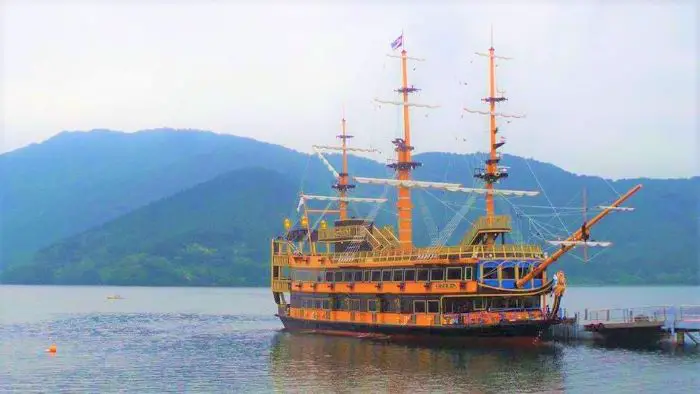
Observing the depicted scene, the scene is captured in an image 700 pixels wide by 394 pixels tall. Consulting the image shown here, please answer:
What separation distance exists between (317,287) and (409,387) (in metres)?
25.5

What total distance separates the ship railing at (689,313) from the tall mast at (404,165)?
21.0 m

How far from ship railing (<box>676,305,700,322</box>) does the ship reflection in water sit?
909 cm

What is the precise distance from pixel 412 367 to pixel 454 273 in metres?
9.19

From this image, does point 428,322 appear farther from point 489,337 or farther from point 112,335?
point 112,335

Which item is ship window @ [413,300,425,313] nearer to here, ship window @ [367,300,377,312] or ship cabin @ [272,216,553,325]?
ship cabin @ [272,216,553,325]

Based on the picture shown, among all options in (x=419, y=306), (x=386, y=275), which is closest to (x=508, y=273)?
(x=419, y=306)

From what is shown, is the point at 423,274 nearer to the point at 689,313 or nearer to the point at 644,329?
the point at 644,329

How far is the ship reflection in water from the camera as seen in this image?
148 feet

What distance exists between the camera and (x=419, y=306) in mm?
60344

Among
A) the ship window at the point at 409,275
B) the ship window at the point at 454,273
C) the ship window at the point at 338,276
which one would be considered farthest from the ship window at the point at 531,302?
the ship window at the point at 338,276

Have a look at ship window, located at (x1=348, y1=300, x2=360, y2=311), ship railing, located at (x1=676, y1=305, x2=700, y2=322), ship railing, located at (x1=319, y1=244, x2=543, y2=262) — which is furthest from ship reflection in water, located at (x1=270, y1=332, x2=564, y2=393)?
ship railing, located at (x1=676, y1=305, x2=700, y2=322)

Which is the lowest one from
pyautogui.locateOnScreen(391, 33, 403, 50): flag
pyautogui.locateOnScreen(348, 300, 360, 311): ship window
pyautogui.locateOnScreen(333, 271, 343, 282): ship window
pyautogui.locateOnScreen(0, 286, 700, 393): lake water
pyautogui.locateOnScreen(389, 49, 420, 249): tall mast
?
pyautogui.locateOnScreen(0, 286, 700, 393): lake water

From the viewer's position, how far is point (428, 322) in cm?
5931

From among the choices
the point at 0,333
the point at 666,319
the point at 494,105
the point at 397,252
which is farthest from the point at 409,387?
the point at 0,333
